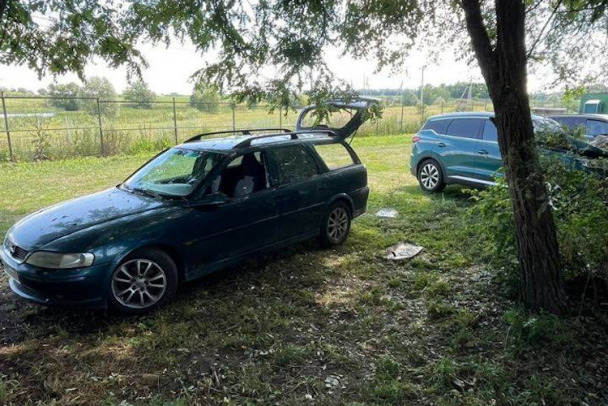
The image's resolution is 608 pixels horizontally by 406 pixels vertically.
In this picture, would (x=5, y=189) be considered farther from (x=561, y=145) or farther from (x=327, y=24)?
(x=561, y=145)

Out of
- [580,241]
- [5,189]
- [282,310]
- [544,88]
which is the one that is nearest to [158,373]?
[282,310]

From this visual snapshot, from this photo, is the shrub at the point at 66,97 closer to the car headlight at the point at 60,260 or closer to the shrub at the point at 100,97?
the shrub at the point at 100,97

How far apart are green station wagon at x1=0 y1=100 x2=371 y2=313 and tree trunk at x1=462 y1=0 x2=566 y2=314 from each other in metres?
2.12

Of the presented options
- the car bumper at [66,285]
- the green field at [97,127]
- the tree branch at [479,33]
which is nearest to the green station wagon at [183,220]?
the car bumper at [66,285]

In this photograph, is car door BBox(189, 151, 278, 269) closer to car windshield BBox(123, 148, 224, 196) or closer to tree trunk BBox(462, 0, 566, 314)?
car windshield BBox(123, 148, 224, 196)

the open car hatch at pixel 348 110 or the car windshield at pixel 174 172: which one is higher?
the open car hatch at pixel 348 110

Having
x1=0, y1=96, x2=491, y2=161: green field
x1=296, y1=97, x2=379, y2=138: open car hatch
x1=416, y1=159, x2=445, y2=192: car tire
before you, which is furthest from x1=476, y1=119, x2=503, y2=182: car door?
x1=0, y1=96, x2=491, y2=161: green field

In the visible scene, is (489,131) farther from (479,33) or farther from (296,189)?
(479,33)

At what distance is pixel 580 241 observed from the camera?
352 centimetres

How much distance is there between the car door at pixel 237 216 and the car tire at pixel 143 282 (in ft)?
1.01

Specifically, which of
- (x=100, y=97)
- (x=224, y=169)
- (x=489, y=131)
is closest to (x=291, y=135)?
(x=224, y=169)

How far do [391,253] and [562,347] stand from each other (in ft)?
7.91

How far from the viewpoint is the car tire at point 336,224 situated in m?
5.52

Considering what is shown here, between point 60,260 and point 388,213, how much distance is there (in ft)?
16.9
